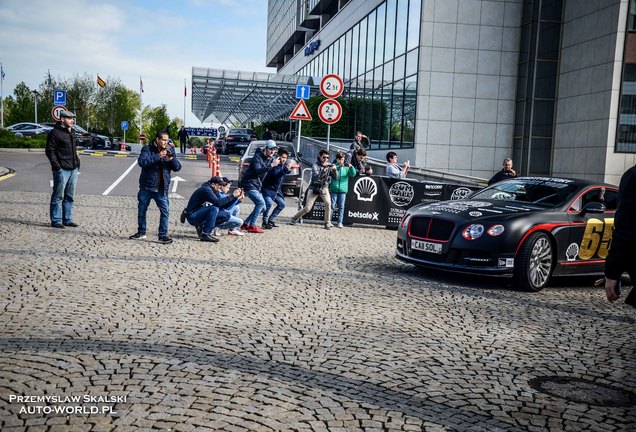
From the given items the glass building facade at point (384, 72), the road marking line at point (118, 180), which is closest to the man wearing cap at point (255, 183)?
the road marking line at point (118, 180)

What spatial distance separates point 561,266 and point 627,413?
15.3ft

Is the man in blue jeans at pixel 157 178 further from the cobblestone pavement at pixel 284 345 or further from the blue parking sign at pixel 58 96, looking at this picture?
the blue parking sign at pixel 58 96

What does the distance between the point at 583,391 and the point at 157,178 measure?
7.85 meters

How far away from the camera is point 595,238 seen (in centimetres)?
864

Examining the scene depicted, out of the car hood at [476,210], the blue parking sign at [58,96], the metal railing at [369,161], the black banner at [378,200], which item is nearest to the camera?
the car hood at [476,210]

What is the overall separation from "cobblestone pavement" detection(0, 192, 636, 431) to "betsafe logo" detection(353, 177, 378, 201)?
5.28m

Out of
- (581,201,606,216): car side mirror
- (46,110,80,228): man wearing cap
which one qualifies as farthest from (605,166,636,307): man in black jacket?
(46,110,80,228): man wearing cap

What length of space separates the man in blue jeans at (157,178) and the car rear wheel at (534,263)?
5.60 meters

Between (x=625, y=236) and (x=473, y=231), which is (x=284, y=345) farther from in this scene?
(x=473, y=231)

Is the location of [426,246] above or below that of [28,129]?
below

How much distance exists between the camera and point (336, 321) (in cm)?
582

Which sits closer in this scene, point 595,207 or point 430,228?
point 595,207

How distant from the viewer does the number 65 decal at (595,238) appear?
8531mm

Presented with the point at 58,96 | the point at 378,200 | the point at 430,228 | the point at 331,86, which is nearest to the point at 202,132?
the point at 58,96
